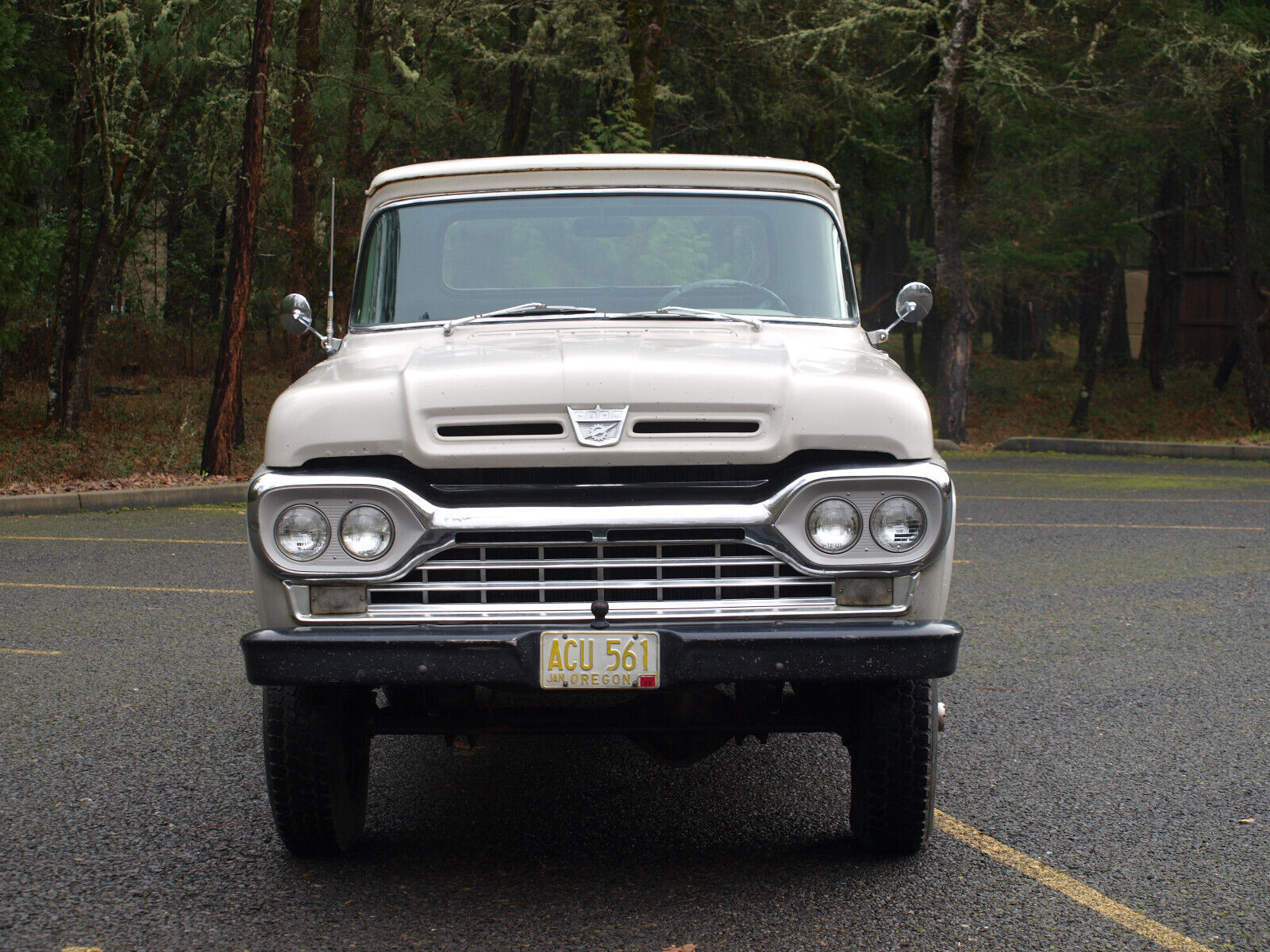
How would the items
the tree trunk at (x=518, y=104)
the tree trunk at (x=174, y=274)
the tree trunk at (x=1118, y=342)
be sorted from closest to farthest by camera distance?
the tree trunk at (x=518, y=104) < the tree trunk at (x=1118, y=342) < the tree trunk at (x=174, y=274)

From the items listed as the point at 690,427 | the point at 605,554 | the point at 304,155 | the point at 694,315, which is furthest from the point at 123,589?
the point at 304,155

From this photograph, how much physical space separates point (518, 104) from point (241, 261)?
10084 millimetres

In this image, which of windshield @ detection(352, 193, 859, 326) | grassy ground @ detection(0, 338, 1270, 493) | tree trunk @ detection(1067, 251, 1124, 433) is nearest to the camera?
windshield @ detection(352, 193, 859, 326)

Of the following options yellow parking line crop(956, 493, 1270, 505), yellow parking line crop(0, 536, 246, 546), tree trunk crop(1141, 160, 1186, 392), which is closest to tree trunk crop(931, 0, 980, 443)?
tree trunk crop(1141, 160, 1186, 392)

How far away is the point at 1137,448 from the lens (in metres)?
21.7

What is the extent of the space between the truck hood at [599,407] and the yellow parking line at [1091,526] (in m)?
8.65

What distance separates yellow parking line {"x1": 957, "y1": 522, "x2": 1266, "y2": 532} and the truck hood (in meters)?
8.65

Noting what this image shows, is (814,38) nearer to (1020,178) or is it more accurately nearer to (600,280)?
(1020,178)

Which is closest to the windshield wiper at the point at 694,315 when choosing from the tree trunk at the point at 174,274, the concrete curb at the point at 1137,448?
the concrete curb at the point at 1137,448

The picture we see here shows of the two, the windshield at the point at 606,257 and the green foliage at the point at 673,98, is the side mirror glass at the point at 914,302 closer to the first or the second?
the windshield at the point at 606,257

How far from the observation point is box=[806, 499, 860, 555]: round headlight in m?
3.79

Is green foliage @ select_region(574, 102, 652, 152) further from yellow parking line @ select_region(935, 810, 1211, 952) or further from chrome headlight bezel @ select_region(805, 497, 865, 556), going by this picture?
chrome headlight bezel @ select_region(805, 497, 865, 556)

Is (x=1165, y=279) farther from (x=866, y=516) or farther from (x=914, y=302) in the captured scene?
(x=866, y=516)

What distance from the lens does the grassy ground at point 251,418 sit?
683 inches
